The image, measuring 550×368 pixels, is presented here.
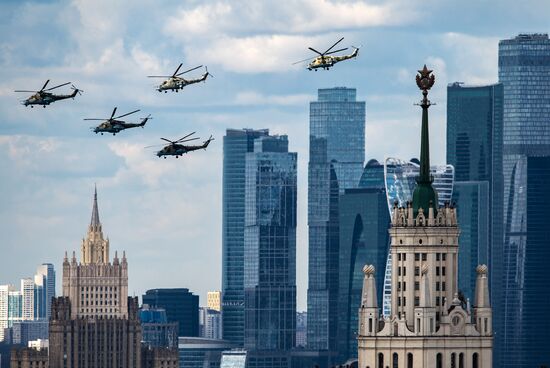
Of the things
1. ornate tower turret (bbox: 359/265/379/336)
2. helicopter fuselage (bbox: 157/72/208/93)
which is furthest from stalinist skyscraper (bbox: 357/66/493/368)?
helicopter fuselage (bbox: 157/72/208/93)

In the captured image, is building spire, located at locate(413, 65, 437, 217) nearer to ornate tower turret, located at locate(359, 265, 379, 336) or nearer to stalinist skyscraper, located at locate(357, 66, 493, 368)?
stalinist skyscraper, located at locate(357, 66, 493, 368)

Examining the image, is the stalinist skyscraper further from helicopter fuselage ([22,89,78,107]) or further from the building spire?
helicopter fuselage ([22,89,78,107])

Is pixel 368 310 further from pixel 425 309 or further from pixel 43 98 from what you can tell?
pixel 43 98

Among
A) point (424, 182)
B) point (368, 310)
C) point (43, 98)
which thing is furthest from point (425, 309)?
point (43, 98)

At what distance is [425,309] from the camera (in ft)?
391

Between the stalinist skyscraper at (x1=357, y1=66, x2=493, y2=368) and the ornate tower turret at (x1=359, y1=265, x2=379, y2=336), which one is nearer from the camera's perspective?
the stalinist skyscraper at (x1=357, y1=66, x2=493, y2=368)

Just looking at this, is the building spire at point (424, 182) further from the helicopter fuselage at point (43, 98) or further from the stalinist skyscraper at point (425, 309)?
the helicopter fuselage at point (43, 98)

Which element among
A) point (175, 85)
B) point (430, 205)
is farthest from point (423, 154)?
point (175, 85)

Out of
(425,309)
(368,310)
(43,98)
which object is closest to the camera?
(425,309)

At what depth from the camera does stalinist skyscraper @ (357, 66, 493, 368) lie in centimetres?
11950

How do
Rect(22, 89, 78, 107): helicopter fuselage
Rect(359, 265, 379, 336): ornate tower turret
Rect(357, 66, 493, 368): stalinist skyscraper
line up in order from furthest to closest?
Rect(22, 89, 78, 107): helicopter fuselage, Rect(359, 265, 379, 336): ornate tower turret, Rect(357, 66, 493, 368): stalinist skyscraper

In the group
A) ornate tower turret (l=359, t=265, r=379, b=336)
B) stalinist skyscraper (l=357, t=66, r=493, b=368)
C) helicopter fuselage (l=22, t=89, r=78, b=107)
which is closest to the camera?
stalinist skyscraper (l=357, t=66, r=493, b=368)

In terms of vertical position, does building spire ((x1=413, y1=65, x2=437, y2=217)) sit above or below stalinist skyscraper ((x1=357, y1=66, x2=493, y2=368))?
above

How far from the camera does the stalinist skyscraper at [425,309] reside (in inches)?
4705
